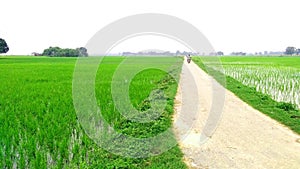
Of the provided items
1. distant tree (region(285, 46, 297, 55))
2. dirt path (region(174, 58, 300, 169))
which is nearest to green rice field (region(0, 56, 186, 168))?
dirt path (region(174, 58, 300, 169))

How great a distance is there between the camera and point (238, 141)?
16.0 feet

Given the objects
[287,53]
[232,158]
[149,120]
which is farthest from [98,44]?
[287,53]

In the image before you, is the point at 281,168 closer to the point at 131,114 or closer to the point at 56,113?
the point at 131,114

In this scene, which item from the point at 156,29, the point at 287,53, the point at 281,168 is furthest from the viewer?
the point at 287,53

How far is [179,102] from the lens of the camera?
8422 millimetres

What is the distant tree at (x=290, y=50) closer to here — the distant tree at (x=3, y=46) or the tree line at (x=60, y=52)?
the tree line at (x=60, y=52)

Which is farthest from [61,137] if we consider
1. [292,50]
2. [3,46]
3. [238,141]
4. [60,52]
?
[292,50]

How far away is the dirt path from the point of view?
4.00 m

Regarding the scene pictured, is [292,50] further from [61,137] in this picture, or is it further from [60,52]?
[61,137]

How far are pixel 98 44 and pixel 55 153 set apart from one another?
3.32 m

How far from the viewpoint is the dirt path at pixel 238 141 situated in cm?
400

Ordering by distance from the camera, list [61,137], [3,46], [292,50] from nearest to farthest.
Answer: [61,137]
[3,46]
[292,50]

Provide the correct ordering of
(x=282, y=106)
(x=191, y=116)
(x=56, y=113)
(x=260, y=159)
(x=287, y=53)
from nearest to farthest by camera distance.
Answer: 1. (x=260, y=159)
2. (x=56, y=113)
3. (x=191, y=116)
4. (x=282, y=106)
5. (x=287, y=53)

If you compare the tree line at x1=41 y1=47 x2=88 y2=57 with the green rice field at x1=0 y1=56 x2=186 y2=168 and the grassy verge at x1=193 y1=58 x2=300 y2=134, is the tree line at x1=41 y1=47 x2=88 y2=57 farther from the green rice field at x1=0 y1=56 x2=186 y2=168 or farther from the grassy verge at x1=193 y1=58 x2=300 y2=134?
the green rice field at x1=0 y1=56 x2=186 y2=168
